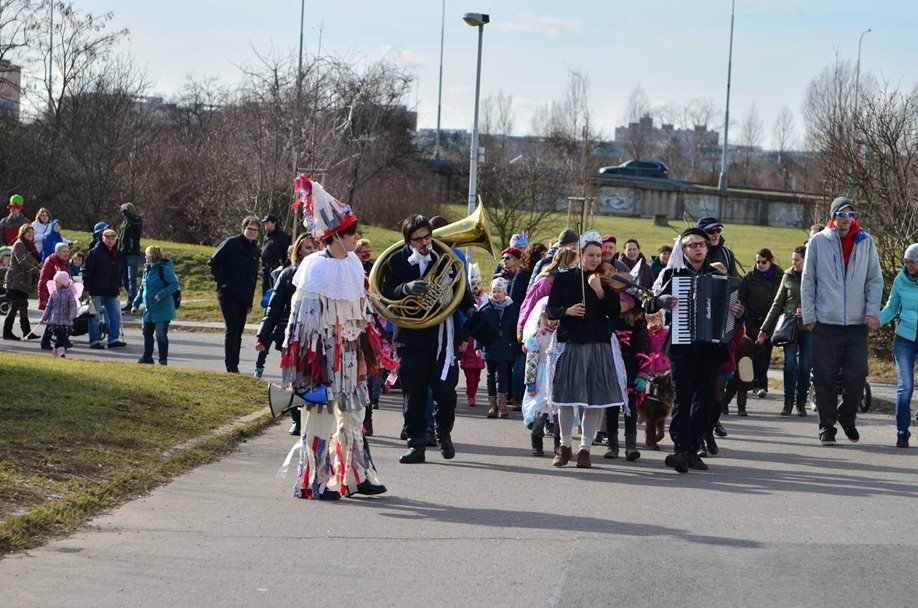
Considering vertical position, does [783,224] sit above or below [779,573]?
above

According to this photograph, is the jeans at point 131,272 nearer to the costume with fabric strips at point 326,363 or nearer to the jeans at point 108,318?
the jeans at point 108,318

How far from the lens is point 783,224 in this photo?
228 ft

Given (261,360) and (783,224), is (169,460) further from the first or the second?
(783,224)

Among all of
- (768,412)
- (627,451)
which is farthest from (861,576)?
(768,412)

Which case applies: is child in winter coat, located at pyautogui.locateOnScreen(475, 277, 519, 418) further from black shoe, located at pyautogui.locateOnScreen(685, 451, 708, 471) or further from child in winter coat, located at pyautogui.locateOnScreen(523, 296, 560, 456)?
black shoe, located at pyautogui.locateOnScreen(685, 451, 708, 471)

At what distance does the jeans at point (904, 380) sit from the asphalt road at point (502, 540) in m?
1.24

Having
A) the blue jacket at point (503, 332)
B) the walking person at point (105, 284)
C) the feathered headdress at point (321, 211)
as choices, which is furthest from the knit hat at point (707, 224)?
the walking person at point (105, 284)

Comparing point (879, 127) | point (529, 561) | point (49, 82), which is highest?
point (49, 82)

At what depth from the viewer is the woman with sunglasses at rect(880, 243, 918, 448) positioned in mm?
12602

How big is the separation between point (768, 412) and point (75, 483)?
29.8 feet

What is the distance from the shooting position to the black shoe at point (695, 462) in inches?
428

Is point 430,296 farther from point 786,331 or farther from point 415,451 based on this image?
point 786,331

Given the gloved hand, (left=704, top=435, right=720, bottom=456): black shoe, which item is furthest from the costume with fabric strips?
(left=704, top=435, right=720, bottom=456): black shoe

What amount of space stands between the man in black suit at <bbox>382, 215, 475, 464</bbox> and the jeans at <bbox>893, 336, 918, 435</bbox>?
4.43m
